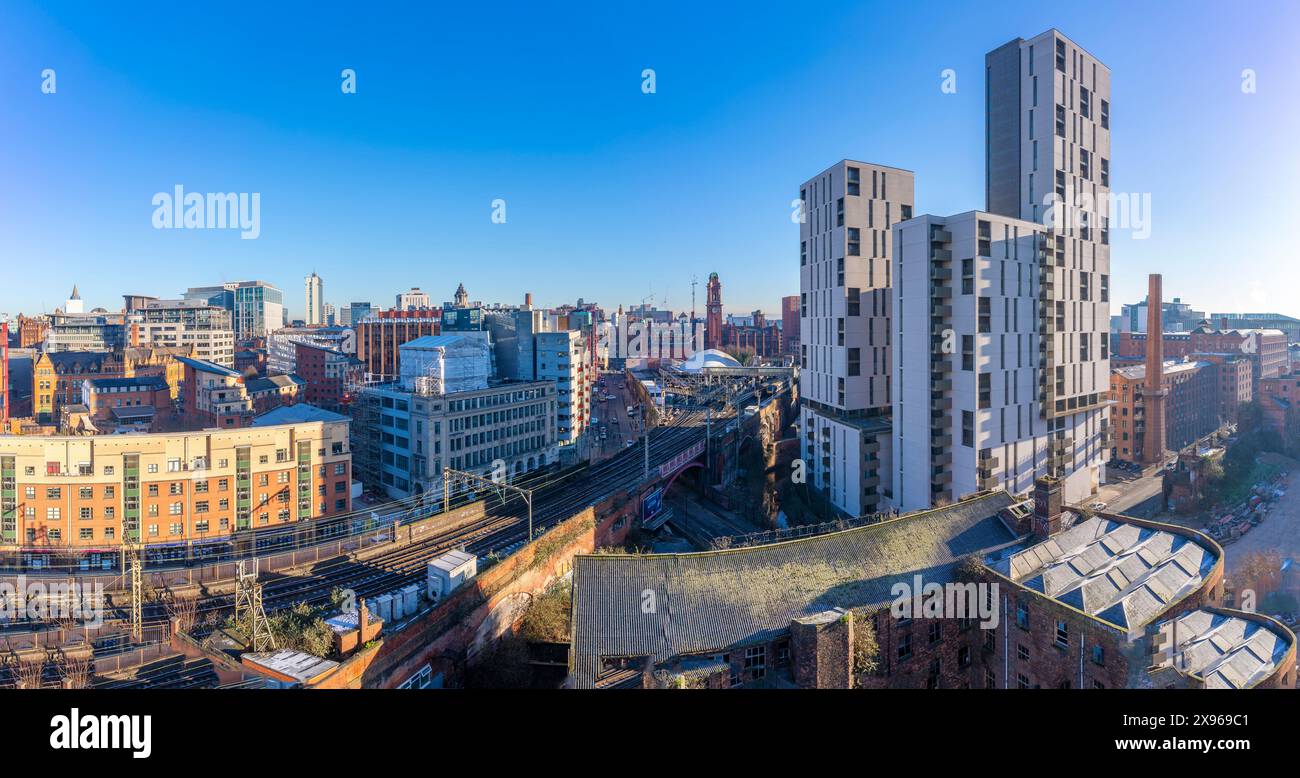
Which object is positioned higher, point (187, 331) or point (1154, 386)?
point (187, 331)

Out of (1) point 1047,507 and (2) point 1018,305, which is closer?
(1) point 1047,507

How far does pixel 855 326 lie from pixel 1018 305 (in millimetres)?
7361

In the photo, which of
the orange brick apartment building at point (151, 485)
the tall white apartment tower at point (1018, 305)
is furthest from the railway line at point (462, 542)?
the tall white apartment tower at point (1018, 305)

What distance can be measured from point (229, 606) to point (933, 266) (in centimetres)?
2949

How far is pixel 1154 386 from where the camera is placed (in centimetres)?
4356

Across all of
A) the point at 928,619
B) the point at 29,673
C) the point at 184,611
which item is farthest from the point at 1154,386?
the point at 29,673

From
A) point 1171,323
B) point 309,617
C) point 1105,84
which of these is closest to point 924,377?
point 1105,84

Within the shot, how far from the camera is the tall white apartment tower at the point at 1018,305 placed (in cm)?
2842

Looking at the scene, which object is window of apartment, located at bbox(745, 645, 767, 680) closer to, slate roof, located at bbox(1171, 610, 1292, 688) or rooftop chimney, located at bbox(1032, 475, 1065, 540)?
slate roof, located at bbox(1171, 610, 1292, 688)

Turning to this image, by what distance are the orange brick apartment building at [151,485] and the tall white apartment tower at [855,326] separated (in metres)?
26.2

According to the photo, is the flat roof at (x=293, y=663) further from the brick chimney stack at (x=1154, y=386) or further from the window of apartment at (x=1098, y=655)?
the brick chimney stack at (x=1154, y=386)

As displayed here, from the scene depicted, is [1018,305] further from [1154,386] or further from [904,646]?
[1154,386]

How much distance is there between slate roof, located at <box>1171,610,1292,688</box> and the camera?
1162 centimetres

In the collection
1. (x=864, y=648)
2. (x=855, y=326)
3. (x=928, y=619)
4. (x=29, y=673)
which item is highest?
(x=855, y=326)
